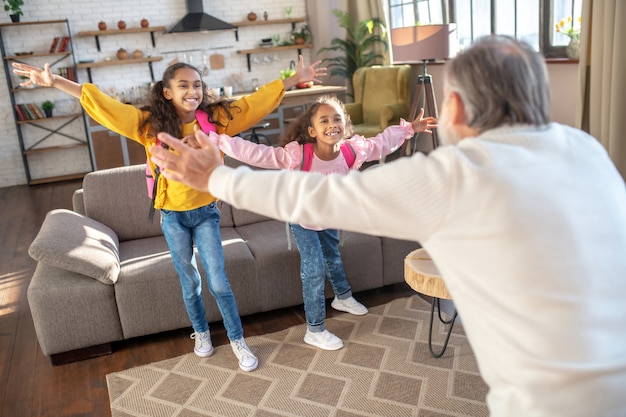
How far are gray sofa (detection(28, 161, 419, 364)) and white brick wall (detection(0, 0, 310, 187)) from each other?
14.8 feet

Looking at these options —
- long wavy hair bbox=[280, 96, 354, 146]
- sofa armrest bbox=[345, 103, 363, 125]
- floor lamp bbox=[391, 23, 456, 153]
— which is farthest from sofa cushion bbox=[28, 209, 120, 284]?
sofa armrest bbox=[345, 103, 363, 125]

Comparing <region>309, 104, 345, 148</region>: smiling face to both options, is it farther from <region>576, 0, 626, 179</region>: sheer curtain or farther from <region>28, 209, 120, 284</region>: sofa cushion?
<region>576, 0, 626, 179</region>: sheer curtain

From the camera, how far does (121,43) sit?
759cm

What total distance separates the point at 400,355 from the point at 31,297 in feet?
5.51

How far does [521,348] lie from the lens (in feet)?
3.31

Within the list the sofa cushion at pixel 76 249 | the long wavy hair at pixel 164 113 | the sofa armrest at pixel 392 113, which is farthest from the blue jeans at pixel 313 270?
the sofa armrest at pixel 392 113

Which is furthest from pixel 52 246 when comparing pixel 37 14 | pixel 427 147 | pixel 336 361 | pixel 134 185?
pixel 37 14

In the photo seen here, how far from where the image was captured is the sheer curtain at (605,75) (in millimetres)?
3502

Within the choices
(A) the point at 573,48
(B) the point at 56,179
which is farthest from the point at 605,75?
(B) the point at 56,179

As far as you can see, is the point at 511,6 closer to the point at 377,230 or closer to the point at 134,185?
the point at 134,185

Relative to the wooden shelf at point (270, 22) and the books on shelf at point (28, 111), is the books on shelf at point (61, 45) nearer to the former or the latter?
the books on shelf at point (28, 111)

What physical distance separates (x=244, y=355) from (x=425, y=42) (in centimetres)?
290

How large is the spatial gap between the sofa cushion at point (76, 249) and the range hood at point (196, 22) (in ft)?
15.9

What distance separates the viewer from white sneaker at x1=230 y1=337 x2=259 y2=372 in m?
2.61
